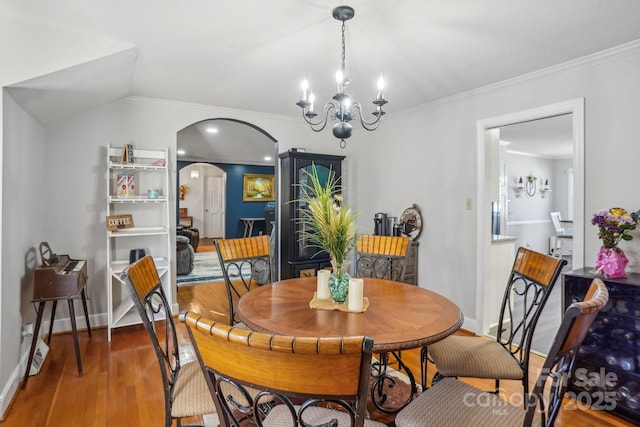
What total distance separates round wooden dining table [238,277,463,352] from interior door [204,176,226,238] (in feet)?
30.4

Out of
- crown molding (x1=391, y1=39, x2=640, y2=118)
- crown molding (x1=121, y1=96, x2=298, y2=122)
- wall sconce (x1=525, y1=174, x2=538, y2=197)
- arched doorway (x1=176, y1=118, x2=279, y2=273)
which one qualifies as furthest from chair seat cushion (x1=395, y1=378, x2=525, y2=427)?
wall sconce (x1=525, y1=174, x2=538, y2=197)

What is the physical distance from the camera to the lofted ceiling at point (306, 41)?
6.38ft

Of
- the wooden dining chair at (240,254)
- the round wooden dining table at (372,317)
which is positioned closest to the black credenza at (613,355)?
the round wooden dining table at (372,317)

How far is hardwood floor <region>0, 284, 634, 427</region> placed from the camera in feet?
6.79

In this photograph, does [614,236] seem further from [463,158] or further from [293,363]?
[293,363]

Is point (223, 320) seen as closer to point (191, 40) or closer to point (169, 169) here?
point (169, 169)

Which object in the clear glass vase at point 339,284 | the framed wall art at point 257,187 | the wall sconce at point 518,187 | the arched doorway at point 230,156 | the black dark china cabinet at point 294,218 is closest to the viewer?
the clear glass vase at point 339,284

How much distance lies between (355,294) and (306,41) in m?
1.71

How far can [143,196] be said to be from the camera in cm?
365

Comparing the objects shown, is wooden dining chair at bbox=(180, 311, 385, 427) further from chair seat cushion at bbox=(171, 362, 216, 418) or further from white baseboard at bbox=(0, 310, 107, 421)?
white baseboard at bbox=(0, 310, 107, 421)

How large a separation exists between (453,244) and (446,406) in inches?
98.7

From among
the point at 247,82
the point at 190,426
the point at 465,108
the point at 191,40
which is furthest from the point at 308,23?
the point at 190,426

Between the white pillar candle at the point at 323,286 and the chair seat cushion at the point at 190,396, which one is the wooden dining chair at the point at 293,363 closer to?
the chair seat cushion at the point at 190,396

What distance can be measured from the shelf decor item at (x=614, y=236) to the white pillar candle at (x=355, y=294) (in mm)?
1760
